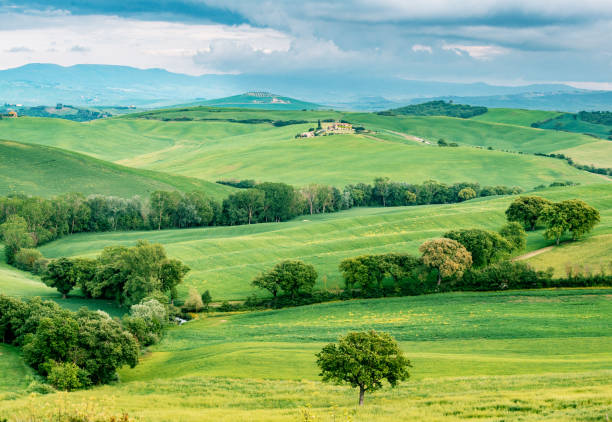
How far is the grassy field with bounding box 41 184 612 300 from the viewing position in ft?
281

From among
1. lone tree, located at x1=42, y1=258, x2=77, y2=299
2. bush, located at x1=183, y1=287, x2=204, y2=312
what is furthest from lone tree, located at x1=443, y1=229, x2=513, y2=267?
lone tree, located at x1=42, y1=258, x2=77, y2=299

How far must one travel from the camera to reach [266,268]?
87.9 meters

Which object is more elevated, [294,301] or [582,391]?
[582,391]

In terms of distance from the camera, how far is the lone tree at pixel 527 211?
9906cm

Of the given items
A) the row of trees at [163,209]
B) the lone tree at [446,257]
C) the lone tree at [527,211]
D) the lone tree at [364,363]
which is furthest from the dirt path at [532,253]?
the row of trees at [163,209]

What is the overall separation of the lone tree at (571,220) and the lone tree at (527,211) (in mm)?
8724

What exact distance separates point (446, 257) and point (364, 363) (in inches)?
1666

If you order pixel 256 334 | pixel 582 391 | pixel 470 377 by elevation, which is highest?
pixel 582 391

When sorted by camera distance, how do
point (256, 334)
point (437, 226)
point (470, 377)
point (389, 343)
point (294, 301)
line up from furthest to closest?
point (437, 226)
point (294, 301)
point (256, 334)
point (470, 377)
point (389, 343)

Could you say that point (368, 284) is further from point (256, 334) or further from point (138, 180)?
point (138, 180)

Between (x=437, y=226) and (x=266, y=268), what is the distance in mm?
40412

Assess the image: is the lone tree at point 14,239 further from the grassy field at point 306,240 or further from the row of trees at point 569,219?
the row of trees at point 569,219

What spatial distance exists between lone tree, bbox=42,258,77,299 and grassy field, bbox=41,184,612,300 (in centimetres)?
1662

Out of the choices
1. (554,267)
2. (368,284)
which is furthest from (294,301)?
(554,267)
